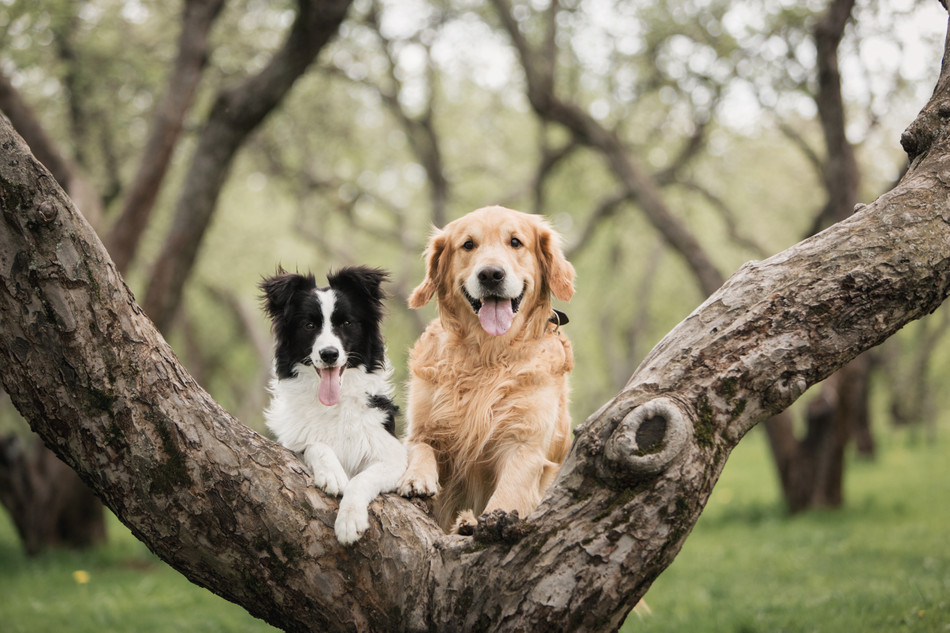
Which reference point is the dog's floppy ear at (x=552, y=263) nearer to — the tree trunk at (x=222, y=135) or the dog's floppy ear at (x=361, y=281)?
the dog's floppy ear at (x=361, y=281)

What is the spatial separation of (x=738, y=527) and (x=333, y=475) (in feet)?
29.7

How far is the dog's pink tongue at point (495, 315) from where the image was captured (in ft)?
13.9

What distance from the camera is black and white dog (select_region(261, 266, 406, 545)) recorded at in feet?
12.5

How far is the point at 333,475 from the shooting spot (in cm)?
334

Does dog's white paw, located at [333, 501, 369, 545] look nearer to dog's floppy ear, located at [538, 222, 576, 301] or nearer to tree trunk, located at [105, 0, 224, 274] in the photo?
dog's floppy ear, located at [538, 222, 576, 301]

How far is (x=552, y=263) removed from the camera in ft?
15.1

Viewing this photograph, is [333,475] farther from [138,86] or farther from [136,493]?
[138,86]

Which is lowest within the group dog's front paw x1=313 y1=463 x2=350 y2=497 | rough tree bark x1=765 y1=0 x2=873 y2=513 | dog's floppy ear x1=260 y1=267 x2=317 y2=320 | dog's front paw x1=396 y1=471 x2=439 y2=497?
dog's front paw x1=313 y1=463 x2=350 y2=497

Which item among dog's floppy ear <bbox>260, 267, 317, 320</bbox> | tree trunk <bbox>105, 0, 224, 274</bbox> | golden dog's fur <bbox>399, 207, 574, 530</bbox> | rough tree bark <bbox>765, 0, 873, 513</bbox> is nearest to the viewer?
dog's floppy ear <bbox>260, 267, 317, 320</bbox>

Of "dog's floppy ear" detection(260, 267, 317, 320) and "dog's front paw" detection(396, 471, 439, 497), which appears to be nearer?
"dog's front paw" detection(396, 471, 439, 497)

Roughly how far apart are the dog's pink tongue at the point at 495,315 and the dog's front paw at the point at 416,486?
91cm

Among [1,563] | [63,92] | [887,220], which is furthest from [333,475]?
[63,92]

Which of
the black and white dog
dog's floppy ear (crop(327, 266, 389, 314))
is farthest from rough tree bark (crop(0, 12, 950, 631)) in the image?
dog's floppy ear (crop(327, 266, 389, 314))

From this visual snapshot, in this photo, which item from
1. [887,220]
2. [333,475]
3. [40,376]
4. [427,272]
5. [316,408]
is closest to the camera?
[40,376]
